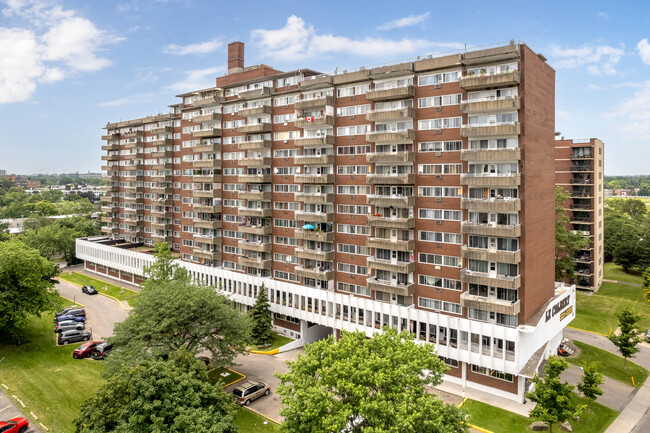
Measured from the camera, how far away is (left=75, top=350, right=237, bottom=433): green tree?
27.5m

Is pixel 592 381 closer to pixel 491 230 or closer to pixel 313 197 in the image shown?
pixel 491 230

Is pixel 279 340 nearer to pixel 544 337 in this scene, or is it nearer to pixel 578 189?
pixel 544 337

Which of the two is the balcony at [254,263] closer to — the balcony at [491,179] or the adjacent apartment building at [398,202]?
the adjacent apartment building at [398,202]

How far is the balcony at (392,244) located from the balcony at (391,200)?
4218 mm

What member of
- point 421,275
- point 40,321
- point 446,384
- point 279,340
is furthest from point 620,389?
point 40,321

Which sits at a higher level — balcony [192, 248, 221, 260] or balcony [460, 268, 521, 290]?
balcony [460, 268, 521, 290]

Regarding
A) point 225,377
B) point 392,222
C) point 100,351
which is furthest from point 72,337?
point 392,222

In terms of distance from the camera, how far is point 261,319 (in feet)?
193

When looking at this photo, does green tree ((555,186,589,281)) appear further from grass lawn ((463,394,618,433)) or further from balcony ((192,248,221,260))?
balcony ((192,248,221,260))

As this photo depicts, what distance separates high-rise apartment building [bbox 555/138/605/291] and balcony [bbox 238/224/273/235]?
6182cm

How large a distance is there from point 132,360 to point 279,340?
24.0m

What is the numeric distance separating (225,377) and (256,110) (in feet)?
123

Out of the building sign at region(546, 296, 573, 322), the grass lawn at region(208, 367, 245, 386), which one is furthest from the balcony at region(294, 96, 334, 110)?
the building sign at region(546, 296, 573, 322)

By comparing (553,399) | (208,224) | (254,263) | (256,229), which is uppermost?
(208,224)
